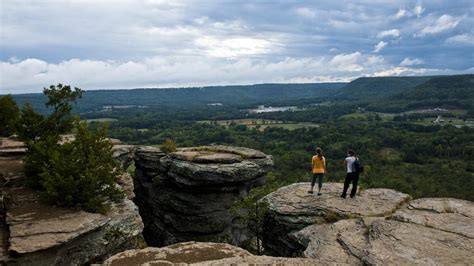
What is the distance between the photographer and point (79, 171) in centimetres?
2027

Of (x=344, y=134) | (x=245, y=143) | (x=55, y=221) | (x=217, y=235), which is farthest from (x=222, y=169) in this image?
(x=344, y=134)

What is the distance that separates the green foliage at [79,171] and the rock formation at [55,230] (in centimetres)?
71

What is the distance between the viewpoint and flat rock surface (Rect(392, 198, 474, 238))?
17.5 meters

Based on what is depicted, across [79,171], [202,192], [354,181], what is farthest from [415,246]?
[202,192]

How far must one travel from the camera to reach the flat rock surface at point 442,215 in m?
17.5

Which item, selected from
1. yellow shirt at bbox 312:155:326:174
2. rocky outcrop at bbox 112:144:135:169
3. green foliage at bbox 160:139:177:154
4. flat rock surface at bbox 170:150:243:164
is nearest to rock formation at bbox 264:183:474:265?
yellow shirt at bbox 312:155:326:174

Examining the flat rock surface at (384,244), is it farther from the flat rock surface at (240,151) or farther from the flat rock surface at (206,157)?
the flat rock surface at (240,151)

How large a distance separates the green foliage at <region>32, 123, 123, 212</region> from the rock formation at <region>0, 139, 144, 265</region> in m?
0.71

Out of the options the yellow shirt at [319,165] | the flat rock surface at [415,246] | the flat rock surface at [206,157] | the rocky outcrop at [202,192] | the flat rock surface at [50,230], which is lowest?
the rocky outcrop at [202,192]

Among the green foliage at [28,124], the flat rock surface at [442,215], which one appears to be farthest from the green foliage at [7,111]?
the flat rock surface at [442,215]

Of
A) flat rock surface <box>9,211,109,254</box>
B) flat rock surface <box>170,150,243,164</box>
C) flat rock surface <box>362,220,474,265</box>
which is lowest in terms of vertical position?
Result: flat rock surface <box>362,220,474,265</box>

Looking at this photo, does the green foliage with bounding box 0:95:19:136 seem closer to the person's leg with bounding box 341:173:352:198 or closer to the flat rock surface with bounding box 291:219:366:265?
the flat rock surface with bounding box 291:219:366:265

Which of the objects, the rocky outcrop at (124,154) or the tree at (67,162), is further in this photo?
the rocky outcrop at (124,154)

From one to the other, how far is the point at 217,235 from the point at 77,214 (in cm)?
1806
